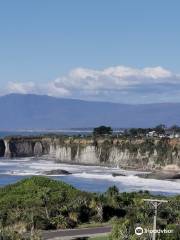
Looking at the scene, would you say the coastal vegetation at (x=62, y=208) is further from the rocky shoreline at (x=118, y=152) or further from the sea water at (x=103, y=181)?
the rocky shoreline at (x=118, y=152)

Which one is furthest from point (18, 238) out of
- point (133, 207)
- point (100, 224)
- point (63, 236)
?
point (133, 207)

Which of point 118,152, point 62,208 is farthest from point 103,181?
point 62,208

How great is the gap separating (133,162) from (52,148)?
1444 inches

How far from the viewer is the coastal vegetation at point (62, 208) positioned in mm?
49844

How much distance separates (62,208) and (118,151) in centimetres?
11763

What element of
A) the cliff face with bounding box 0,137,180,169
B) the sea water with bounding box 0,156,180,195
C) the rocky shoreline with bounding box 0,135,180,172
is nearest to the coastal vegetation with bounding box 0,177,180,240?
the sea water with bounding box 0,156,180,195

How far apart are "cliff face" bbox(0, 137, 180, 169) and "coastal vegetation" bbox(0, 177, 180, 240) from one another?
8965cm

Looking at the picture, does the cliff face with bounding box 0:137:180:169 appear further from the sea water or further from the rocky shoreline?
the sea water

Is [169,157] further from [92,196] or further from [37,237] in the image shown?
[37,237]

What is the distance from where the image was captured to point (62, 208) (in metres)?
53.3

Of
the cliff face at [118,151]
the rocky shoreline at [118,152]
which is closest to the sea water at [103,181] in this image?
the rocky shoreline at [118,152]

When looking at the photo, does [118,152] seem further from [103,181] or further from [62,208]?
[62,208]

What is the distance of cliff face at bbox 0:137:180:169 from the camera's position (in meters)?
156

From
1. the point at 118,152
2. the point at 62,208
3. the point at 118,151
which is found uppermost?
the point at 118,151
